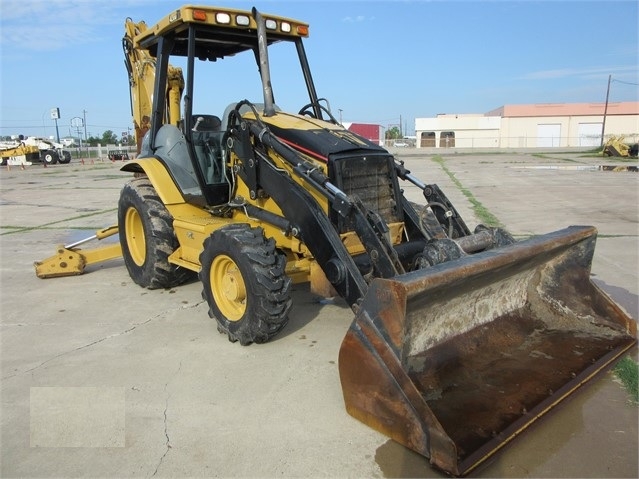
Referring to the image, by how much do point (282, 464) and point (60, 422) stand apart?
4.86 ft

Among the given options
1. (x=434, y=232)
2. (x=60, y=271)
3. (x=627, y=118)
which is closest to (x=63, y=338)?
(x=60, y=271)

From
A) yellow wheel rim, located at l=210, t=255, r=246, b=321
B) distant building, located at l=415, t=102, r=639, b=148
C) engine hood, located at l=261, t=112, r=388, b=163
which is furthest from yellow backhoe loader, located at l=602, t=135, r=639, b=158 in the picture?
distant building, located at l=415, t=102, r=639, b=148

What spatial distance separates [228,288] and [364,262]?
45.0 inches

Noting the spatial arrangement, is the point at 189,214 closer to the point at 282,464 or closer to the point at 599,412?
the point at 282,464

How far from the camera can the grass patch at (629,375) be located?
133 inches

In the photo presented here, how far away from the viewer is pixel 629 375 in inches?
140

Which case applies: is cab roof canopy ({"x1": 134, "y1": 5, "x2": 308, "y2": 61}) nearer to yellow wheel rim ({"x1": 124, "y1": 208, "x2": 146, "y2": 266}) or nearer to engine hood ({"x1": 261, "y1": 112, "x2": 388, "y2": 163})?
engine hood ({"x1": 261, "y1": 112, "x2": 388, "y2": 163})

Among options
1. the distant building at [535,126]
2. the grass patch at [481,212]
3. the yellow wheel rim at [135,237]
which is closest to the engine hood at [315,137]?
the yellow wheel rim at [135,237]

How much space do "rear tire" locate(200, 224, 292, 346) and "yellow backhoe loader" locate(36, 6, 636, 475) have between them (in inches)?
0.6

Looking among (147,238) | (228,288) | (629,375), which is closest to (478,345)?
(629,375)

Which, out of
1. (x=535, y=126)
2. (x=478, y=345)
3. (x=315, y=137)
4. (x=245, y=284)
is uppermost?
(x=535, y=126)

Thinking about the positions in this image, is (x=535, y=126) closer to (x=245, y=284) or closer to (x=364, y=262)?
(x=364, y=262)

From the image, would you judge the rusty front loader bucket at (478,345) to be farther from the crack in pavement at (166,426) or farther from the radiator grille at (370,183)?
the radiator grille at (370,183)

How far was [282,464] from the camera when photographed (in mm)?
2789
